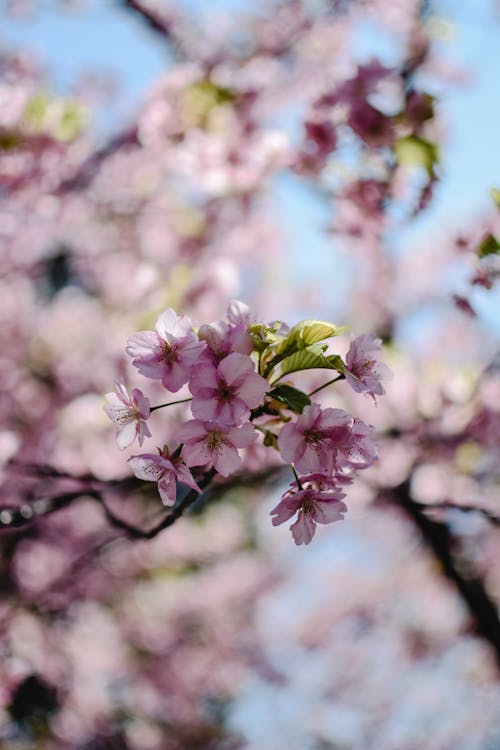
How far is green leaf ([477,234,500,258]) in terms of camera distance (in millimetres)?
1892

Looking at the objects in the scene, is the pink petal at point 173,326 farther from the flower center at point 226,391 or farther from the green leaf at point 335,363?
the green leaf at point 335,363

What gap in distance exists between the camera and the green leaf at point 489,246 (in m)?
1.89

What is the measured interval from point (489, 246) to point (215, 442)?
3.61 feet

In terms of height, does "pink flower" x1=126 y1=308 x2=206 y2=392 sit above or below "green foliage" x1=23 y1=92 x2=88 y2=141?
below

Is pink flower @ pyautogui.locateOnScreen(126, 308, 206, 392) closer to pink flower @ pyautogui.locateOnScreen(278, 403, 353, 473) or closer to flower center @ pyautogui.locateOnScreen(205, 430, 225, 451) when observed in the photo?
flower center @ pyautogui.locateOnScreen(205, 430, 225, 451)

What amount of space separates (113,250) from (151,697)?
204 inches

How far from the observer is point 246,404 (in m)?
1.24

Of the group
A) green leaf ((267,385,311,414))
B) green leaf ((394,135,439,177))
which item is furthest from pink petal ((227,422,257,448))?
green leaf ((394,135,439,177))

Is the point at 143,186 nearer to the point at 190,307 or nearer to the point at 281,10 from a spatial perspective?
the point at 281,10

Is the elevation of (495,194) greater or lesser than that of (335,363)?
greater

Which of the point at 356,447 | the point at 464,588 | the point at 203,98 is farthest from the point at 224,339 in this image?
the point at 464,588

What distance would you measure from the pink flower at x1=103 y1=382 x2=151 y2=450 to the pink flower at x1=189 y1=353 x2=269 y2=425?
0.12 m

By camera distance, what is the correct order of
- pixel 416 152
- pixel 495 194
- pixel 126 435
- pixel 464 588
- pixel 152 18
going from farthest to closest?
1. pixel 152 18
2. pixel 464 588
3. pixel 416 152
4. pixel 495 194
5. pixel 126 435

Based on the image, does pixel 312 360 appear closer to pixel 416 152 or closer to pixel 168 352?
pixel 168 352
